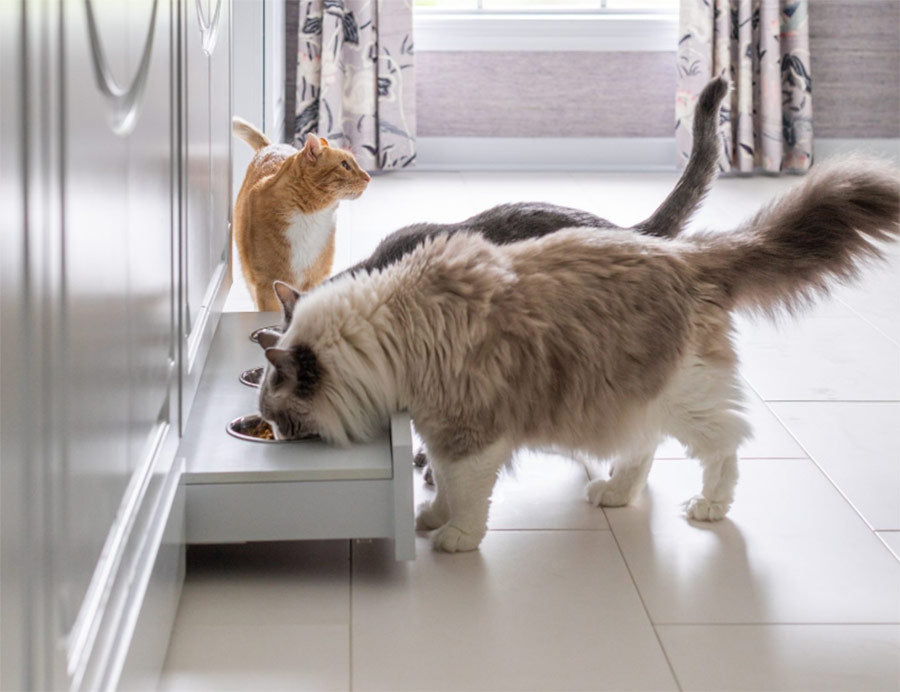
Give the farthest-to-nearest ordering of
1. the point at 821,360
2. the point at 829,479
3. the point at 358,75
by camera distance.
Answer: the point at 358,75, the point at 821,360, the point at 829,479

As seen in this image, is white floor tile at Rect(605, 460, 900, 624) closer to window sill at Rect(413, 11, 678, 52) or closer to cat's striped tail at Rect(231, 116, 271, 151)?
cat's striped tail at Rect(231, 116, 271, 151)

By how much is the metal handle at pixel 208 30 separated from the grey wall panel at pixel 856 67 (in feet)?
12.3

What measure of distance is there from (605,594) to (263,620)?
1.83 ft

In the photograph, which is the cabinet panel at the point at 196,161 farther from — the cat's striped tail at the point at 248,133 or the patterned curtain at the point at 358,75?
the patterned curtain at the point at 358,75

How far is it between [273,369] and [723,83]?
1.09 meters

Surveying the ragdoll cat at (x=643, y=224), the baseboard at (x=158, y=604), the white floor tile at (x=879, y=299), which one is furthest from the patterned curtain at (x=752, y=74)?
the baseboard at (x=158, y=604)

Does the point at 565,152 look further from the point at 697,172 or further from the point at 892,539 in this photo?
the point at 892,539

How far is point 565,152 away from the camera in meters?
5.71

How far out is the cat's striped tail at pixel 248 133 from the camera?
3264mm

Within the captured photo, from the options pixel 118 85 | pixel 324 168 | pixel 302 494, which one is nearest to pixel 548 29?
pixel 324 168

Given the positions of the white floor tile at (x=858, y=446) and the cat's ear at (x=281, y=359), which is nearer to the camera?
the cat's ear at (x=281, y=359)

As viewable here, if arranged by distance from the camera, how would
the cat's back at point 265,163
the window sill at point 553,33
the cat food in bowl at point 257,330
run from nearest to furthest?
the cat food in bowl at point 257,330, the cat's back at point 265,163, the window sill at point 553,33

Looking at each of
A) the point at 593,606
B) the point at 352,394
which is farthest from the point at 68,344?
the point at 593,606

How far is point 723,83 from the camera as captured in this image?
2443 millimetres
